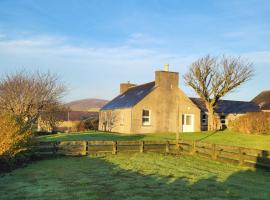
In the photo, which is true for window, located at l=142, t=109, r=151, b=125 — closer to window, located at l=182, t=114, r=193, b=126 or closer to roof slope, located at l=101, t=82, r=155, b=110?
roof slope, located at l=101, t=82, r=155, b=110

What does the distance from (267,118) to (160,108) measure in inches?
449

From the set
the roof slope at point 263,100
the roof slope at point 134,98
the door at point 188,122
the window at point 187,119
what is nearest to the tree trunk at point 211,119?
the door at point 188,122

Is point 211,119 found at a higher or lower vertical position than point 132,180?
higher

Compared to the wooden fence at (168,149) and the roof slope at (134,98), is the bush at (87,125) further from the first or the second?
the wooden fence at (168,149)

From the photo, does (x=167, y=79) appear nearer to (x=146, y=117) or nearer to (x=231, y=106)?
(x=146, y=117)

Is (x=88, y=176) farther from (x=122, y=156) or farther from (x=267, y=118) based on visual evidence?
(x=267, y=118)

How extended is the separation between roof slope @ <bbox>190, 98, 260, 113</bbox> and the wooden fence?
2411 cm

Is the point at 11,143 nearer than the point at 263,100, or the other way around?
the point at 11,143

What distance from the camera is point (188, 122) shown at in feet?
129

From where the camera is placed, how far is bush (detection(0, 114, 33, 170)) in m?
14.7

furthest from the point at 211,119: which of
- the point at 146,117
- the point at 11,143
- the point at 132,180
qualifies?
the point at 132,180

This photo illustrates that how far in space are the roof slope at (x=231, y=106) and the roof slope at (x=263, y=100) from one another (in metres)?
5.63

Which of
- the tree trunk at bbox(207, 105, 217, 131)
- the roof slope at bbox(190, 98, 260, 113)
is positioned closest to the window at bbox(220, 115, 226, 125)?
the roof slope at bbox(190, 98, 260, 113)

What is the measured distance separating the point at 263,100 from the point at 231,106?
1366 cm
